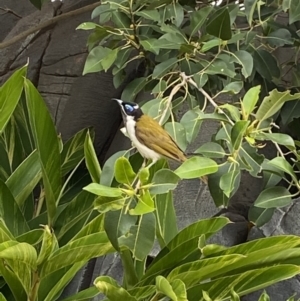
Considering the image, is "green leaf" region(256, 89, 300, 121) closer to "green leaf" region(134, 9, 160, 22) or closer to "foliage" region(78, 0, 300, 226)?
Answer: "foliage" region(78, 0, 300, 226)

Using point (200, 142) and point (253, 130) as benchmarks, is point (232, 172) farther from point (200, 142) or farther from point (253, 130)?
point (200, 142)

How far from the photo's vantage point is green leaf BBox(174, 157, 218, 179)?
3.78 feet

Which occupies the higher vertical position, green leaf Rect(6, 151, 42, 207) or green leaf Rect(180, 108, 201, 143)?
green leaf Rect(180, 108, 201, 143)

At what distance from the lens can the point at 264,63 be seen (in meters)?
1.95

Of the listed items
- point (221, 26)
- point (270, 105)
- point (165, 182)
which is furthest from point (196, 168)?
point (221, 26)

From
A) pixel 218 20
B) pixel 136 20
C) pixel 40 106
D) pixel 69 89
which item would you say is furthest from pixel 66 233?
pixel 69 89

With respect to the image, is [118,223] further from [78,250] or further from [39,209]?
[39,209]

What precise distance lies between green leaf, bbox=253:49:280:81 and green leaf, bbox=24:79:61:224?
642mm

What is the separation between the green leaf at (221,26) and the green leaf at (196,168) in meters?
0.53

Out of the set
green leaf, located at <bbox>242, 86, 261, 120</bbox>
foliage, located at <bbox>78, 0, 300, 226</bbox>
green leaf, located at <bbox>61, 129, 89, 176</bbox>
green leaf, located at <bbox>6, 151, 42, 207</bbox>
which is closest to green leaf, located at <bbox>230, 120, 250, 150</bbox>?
foliage, located at <bbox>78, 0, 300, 226</bbox>

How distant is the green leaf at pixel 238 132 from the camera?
1243 mm

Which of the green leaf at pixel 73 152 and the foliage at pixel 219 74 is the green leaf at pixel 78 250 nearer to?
the foliage at pixel 219 74

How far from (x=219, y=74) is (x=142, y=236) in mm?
695

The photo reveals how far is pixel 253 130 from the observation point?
1.32 meters
